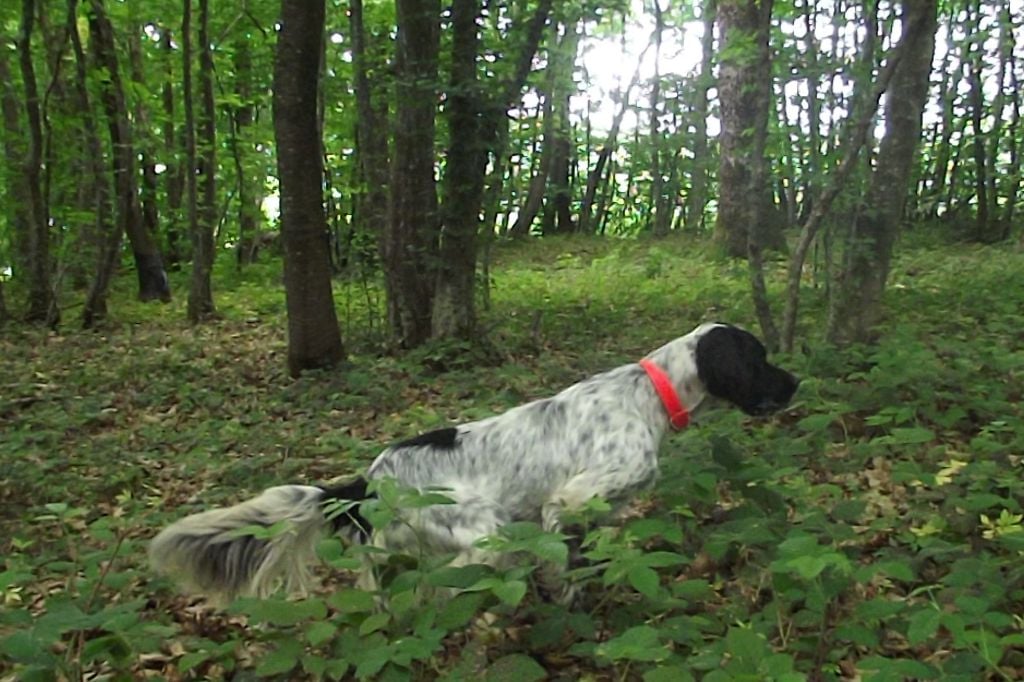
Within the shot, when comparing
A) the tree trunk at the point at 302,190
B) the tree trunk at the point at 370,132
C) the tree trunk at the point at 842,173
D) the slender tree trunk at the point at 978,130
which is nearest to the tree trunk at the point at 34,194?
the tree trunk at the point at 370,132

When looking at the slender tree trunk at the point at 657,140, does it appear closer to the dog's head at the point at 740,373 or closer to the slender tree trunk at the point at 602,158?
the slender tree trunk at the point at 602,158

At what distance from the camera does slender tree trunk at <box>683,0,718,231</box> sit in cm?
1884

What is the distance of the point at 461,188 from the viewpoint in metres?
9.51

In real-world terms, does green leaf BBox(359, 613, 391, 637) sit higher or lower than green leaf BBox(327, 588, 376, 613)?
lower

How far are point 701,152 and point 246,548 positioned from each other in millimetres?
19191

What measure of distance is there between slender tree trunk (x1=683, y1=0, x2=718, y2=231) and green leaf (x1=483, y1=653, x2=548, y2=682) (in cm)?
1557

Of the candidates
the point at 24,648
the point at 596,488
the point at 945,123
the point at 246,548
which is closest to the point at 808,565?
the point at 596,488

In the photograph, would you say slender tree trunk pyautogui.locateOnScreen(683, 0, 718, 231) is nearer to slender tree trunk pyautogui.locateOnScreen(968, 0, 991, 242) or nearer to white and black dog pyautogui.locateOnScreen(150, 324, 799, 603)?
slender tree trunk pyautogui.locateOnScreen(968, 0, 991, 242)

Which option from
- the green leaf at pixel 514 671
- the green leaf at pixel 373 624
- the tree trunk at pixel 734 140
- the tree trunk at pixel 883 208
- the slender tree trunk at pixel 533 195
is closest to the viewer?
the green leaf at pixel 514 671

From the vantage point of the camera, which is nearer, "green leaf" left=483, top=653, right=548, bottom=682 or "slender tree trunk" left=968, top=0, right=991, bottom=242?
"green leaf" left=483, top=653, right=548, bottom=682

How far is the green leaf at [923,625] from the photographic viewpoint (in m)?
2.88

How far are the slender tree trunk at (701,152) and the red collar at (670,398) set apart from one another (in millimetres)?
13707

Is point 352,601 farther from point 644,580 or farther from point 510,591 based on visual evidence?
point 644,580

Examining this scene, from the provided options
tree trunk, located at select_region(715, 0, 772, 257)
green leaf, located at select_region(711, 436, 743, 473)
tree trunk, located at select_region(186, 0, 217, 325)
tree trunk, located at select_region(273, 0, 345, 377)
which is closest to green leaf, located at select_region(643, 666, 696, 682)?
green leaf, located at select_region(711, 436, 743, 473)
